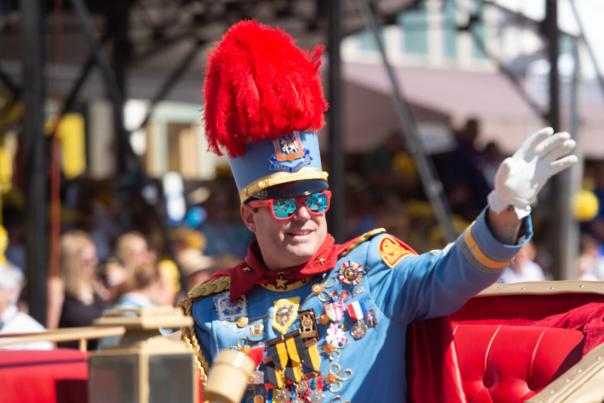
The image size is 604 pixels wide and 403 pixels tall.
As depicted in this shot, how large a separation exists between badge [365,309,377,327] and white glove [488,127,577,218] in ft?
2.28

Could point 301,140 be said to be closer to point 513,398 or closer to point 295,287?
point 295,287

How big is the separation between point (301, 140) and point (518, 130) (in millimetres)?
8646

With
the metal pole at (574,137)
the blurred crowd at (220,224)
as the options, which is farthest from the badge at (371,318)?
the metal pole at (574,137)

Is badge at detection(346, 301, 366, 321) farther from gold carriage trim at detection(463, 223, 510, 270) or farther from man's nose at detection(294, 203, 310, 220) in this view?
gold carriage trim at detection(463, 223, 510, 270)

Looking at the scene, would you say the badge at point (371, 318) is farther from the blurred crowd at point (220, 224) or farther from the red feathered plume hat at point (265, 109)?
the blurred crowd at point (220, 224)

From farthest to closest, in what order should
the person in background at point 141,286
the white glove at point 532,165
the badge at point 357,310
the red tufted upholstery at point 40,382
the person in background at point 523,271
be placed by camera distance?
1. the person in background at point 523,271
2. the person in background at point 141,286
3. the badge at point 357,310
4. the red tufted upholstery at point 40,382
5. the white glove at point 532,165

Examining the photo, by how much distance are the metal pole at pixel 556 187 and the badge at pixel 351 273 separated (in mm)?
4466

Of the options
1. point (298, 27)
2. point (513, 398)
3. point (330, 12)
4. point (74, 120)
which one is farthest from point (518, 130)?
point (513, 398)

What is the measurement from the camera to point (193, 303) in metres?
3.72

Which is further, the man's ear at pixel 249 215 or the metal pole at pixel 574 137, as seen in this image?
the metal pole at pixel 574 137

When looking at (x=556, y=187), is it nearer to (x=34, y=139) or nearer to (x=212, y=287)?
(x=34, y=139)

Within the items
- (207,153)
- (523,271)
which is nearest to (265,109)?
(523,271)

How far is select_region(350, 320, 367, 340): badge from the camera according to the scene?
136 inches

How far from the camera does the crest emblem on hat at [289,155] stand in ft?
11.5
